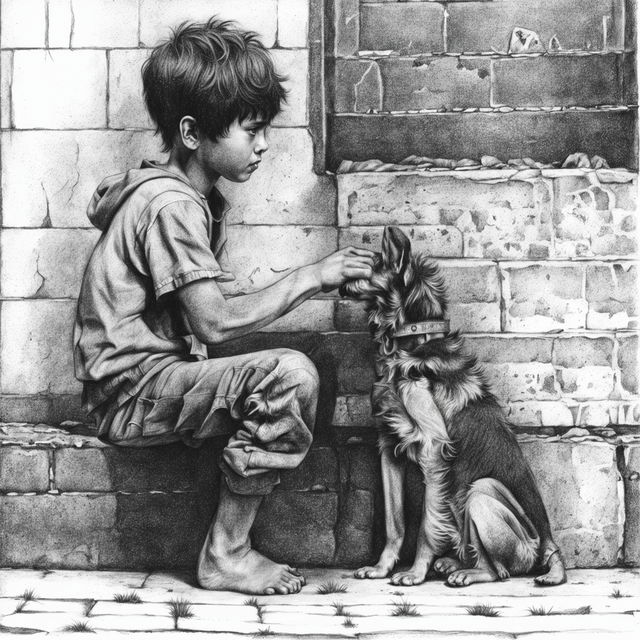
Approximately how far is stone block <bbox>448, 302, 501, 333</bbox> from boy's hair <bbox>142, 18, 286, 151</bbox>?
1.15m

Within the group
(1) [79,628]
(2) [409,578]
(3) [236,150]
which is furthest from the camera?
(3) [236,150]

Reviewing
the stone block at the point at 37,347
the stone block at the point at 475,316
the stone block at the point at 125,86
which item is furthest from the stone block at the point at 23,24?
the stone block at the point at 475,316

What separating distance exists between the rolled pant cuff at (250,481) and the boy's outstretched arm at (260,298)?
52 centimetres

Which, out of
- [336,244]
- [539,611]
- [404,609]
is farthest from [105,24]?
[539,611]

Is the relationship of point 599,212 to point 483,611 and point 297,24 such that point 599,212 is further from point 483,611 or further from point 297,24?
point 483,611

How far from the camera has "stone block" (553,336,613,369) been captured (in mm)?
4461

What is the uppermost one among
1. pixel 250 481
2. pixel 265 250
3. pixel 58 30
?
pixel 58 30

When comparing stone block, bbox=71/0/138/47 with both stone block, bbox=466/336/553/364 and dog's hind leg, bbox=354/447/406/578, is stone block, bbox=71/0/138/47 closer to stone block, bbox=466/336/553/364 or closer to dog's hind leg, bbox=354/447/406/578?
stone block, bbox=466/336/553/364

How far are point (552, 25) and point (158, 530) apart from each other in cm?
278

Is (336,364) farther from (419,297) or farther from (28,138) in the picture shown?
(28,138)

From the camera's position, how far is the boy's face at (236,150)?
4.18 meters

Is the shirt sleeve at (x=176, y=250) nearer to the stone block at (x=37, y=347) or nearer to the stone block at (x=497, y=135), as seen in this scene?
the stone block at (x=37, y=347)

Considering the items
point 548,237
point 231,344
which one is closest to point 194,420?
point 231,344

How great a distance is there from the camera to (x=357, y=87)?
15.0 feet
